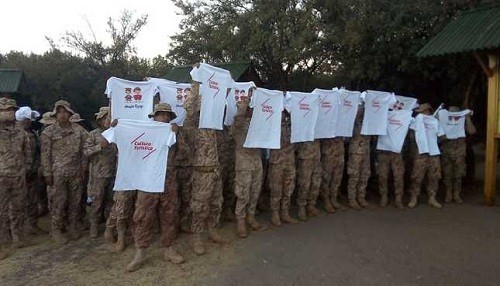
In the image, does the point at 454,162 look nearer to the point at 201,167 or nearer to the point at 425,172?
the point at 425,172

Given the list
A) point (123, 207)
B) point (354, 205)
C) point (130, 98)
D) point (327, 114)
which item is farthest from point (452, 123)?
point (123, 207)

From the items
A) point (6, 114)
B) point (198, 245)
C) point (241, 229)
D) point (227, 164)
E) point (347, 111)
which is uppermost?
point (347, 111)

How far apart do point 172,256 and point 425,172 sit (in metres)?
5.12

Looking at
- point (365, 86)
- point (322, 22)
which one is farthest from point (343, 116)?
point (322, 22)

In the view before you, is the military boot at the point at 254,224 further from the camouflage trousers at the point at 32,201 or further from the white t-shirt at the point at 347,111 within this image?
the camouflage trousers at the point at 32,201

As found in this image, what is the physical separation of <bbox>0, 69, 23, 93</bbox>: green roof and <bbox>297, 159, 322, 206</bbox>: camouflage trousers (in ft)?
42.8

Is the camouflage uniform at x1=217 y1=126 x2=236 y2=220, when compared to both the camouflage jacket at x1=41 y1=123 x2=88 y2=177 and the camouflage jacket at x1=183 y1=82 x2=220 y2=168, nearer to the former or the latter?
the camouflage jacket at x1=183 y1=82 x2=220 y2=168

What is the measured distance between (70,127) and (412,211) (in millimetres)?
5697

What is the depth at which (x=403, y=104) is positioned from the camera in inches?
337

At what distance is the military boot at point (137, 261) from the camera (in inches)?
208

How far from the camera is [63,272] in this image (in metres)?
5.34

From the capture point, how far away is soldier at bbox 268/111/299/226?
22.9 ft

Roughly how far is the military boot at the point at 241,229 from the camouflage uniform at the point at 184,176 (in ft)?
2.38

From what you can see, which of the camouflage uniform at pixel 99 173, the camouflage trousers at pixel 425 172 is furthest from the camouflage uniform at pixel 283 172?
the camouflage trousers at pixel 425 172
